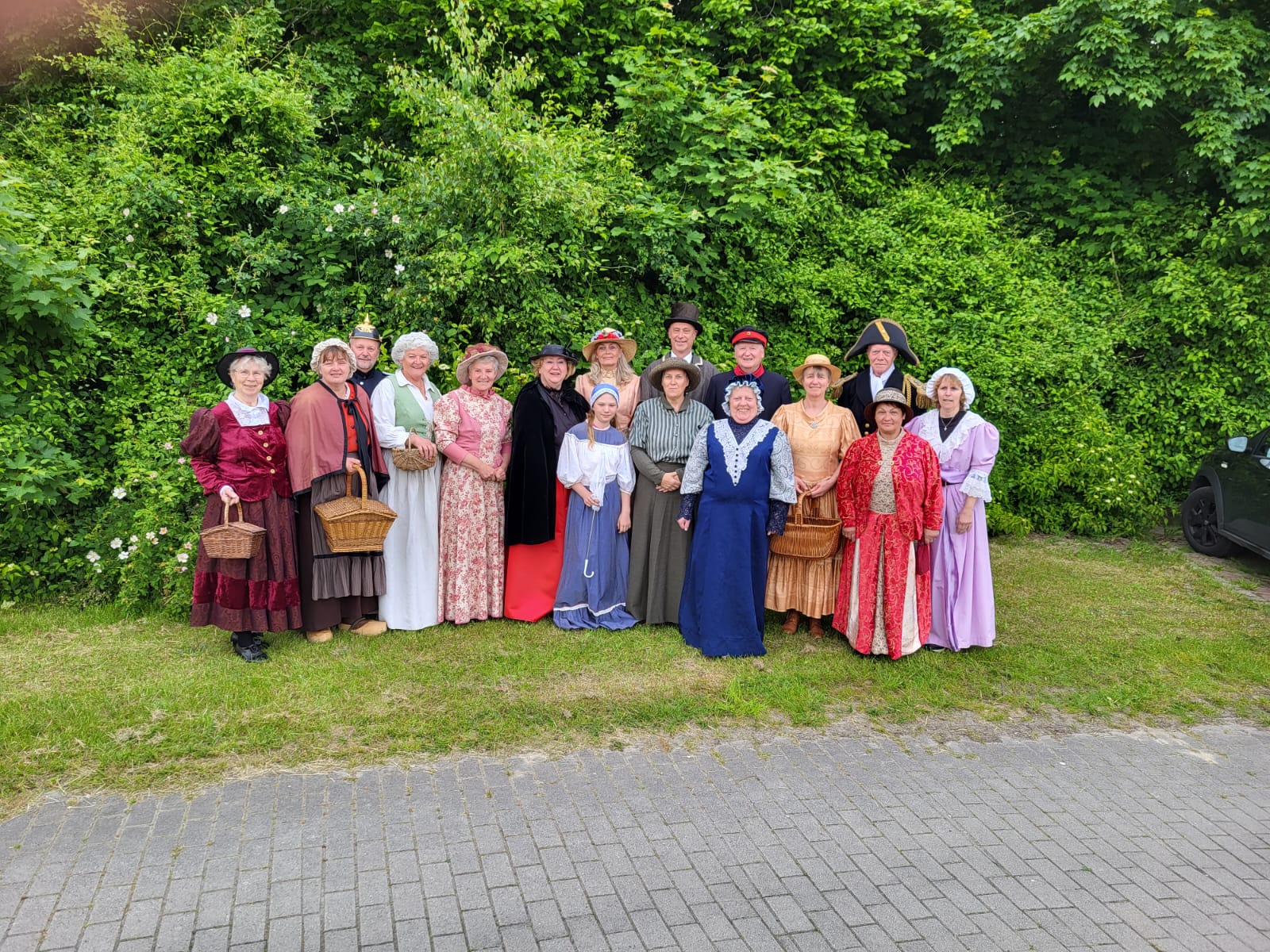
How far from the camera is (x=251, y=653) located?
5.62 m

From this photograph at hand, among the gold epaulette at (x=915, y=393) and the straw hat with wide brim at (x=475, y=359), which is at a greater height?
the straw hat with wide brim at (x=475, y=359)

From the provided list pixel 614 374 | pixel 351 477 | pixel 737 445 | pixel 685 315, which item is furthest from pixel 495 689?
pixel 685 315

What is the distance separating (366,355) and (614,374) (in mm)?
1827

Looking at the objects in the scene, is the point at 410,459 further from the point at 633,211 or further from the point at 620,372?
the point at 633,211

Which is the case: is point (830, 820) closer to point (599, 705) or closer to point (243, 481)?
point (599, 705)

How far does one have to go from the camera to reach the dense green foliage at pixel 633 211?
23.3 ft

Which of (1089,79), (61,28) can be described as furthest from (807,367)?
(61,28)

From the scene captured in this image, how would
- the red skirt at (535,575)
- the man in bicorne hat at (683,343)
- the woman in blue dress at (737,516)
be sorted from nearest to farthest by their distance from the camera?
the woman in blue dress at (737,516) → the red skirt at (535,575) → the man in bicorne hat at (683,343)

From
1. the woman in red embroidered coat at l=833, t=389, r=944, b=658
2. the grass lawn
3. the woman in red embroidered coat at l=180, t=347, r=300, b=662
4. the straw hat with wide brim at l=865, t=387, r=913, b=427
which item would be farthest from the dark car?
the woman in red embroidered coat at l=180, t=347, r=300, b=662

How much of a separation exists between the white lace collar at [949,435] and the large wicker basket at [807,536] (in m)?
0.89

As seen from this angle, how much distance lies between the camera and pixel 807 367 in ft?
20.9

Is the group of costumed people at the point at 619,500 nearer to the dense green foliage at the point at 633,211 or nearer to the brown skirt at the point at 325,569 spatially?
the brown skirt at the point at 325,569

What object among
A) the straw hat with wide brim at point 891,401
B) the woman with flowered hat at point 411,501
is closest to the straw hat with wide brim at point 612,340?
the woman with flowered hat at point 411,501

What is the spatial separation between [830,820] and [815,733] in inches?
35.7
